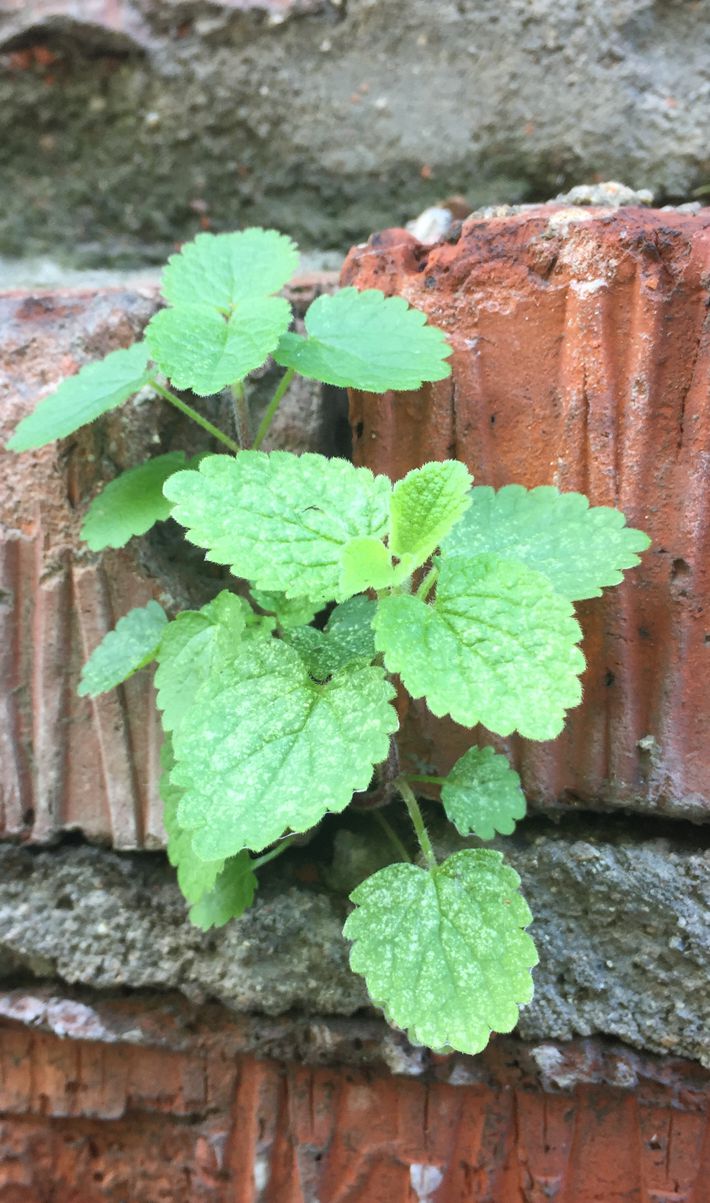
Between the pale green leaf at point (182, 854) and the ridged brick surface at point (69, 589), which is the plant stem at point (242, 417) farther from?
the pale green leaf at point (182, 854)


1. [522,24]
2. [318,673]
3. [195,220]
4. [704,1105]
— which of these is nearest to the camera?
[318,673]

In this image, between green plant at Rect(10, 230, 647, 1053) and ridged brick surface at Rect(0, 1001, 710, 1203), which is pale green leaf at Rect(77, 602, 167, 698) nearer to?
green plant at Rect(10, 230, 647, 1053)

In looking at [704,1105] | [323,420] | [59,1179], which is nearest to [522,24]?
[323,420]

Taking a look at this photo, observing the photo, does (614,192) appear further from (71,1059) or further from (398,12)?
(71,1059)

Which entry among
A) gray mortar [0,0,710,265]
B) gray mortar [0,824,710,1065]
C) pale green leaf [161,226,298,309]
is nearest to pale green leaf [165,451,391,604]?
pale green leaf [161,226,298,309]

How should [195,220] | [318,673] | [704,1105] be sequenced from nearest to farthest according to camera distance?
[318,673] < [704,1105] < [195,220]
